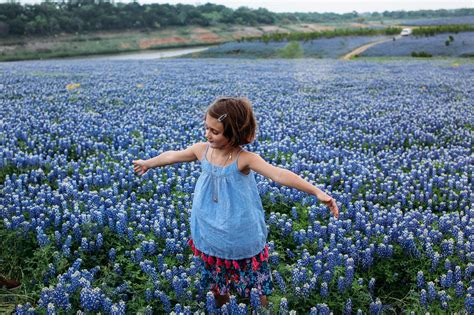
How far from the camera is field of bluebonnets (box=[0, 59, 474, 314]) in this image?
12.6 feet

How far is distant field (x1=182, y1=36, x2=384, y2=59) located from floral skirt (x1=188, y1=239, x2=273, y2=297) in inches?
1720

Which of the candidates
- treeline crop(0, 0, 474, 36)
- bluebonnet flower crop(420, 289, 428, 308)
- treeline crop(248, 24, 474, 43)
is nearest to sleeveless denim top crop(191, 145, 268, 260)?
bluebonnet flower crop(420, 289, 428, 308)

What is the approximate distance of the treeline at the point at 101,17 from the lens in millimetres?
68188

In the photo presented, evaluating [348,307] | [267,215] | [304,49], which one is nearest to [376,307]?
[348,307]

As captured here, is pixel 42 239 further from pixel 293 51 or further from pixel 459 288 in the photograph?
pixel 293 51

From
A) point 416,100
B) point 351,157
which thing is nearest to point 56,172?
point 351,157

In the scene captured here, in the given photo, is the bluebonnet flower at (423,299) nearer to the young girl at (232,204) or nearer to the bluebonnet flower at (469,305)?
the bluebonnet flower at (469,305)

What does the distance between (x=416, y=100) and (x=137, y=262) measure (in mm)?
11035

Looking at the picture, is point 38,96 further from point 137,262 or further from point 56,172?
point 137,262

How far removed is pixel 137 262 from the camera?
431cm

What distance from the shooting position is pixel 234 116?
346 cm

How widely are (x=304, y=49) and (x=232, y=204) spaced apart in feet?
164

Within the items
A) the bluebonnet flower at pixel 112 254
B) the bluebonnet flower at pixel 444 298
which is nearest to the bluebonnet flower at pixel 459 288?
the bluebonnet flower at pixel 444 298

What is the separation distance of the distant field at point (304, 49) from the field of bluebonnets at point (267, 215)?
3847 cm
